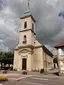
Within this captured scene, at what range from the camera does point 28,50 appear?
3925 cm

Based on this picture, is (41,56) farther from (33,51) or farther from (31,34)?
(31,34)

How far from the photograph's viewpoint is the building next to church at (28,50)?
39219 mm

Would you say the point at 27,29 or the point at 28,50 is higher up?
the point at 27,29

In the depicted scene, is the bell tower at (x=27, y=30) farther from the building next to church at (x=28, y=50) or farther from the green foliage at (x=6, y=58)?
the green foliage at (x=6, y=58)

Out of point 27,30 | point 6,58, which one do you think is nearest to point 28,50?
point 27,30

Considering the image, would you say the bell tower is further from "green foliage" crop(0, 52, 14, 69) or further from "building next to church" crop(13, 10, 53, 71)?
"green foliage" crop(0, 52, 14, 69)

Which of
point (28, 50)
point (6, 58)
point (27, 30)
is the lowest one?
point (6, 58)

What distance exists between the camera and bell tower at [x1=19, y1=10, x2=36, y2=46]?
136 ft

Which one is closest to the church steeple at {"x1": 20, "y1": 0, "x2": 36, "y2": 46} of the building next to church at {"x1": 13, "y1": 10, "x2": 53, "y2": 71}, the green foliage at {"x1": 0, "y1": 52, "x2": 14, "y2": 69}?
the building next to church at {"x1": 13, "y1": 10, "x2": 53, "y2": 71}

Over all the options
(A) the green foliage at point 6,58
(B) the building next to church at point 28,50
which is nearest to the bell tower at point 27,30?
(B) the building next to church at point 28,50

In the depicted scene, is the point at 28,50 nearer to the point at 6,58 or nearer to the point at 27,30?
the point at 27,30

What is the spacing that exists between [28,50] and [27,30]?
6649 millimetres

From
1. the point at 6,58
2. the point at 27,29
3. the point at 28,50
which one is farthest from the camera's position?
the point at 6,58

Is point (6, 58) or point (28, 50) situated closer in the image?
point (28, 50)
